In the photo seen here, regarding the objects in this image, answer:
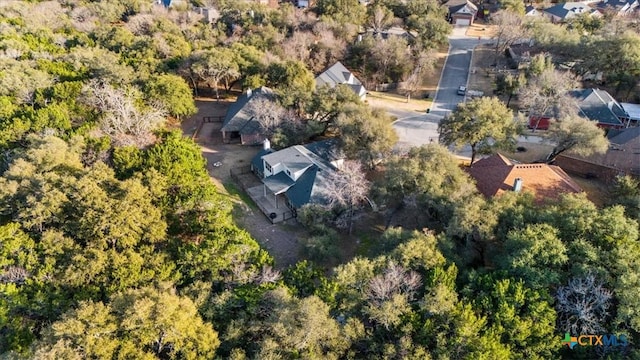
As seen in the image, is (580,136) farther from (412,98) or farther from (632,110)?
(412,98)

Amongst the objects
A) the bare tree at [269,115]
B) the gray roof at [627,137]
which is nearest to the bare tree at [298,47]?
the bare tree at [269,115]

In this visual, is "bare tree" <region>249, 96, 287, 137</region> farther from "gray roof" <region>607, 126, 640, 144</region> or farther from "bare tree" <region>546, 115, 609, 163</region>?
"gray roof" <region>607, 126, 640, 144</region>

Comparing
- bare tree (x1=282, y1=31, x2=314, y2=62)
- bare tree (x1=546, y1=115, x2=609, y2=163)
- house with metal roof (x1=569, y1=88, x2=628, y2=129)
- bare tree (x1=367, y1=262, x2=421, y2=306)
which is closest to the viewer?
bare tree (x1=367, y1=262, x2=421, y2=306)

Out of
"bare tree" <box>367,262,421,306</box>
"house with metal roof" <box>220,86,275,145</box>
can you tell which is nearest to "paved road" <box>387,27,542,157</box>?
"house with metal roof" <box>220,86,275,145</box>

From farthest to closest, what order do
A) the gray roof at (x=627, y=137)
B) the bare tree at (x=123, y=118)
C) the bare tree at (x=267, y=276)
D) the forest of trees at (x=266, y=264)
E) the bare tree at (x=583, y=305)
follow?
the gray roof at (x=627, y=137), the bare tree at (x=123, y=118), the bare tree at (x=267, y=276), the bare tree at (x=583, y=305), the forest of trees at (x=266, y=264)

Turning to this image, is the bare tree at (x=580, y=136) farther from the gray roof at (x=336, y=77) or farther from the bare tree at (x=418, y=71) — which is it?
the gray roof at (x=336, y=77)

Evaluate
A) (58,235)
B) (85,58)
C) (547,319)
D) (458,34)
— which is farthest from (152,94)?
(458,34)

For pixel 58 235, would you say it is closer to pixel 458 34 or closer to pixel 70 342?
pixel 70 342
